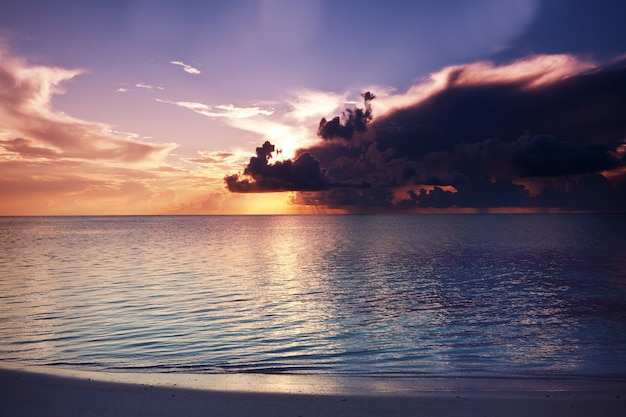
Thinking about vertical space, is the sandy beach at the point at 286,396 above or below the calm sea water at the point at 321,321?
above

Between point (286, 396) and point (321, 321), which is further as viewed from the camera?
point (321, 321)

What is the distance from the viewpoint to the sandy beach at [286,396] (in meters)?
11.9

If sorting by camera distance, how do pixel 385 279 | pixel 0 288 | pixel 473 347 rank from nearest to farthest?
pixel 473 347
pixel 0 288
pixel 385 279

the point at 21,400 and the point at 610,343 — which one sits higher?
the point at 21,400

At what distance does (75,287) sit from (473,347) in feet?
112

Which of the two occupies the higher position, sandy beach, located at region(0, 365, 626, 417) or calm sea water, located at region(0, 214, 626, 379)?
sandy beach, located at region(0, 365, 626, 417)

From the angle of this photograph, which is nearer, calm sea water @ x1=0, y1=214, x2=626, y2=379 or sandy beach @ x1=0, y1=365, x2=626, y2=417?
sandy beach @ x1=0, y1=365, x2=626, y2=417

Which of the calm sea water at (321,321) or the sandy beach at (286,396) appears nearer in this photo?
the sandy beach at (286,396)

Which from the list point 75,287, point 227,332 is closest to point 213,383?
point 227,332

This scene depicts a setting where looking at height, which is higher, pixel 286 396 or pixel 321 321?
pixel 286 396

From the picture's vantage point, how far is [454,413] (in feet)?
39.1

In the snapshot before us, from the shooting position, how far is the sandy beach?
39.2 ft

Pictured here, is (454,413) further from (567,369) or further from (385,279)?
(385,279)

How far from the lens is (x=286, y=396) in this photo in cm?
1326
